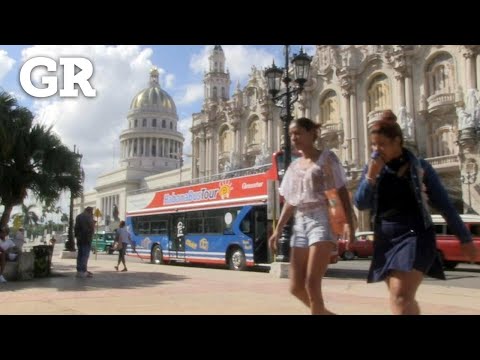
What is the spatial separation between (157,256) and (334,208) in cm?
1785

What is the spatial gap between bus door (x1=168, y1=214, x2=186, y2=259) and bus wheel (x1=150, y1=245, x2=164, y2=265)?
90cm

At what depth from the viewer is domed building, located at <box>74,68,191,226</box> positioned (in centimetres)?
10094

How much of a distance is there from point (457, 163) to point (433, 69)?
8182mm

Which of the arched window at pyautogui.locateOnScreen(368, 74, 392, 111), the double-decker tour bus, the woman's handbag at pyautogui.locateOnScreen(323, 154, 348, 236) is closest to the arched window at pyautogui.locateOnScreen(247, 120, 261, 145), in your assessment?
the arched window at pyautogui.locateOnScreen(368, 74, 392, 111)

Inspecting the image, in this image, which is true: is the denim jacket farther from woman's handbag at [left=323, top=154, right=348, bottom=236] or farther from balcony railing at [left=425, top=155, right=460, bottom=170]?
balcony railing at [left=425, top=155, right=460, bottom=170]

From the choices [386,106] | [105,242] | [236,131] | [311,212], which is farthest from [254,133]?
[311,212]

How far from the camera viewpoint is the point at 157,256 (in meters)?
21.3

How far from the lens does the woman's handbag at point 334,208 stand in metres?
4.22

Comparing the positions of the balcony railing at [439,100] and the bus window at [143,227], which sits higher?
the balcony railing at [439,100]

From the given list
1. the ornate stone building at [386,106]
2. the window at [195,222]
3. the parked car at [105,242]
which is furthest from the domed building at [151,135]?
the window at [195,222]

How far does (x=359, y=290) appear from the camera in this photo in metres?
9.60

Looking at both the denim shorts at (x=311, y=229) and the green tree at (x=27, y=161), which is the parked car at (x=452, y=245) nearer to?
the green tree at (x=27, y=161)

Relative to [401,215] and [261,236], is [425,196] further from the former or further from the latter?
[261,236]

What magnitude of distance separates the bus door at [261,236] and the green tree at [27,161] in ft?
20.1
